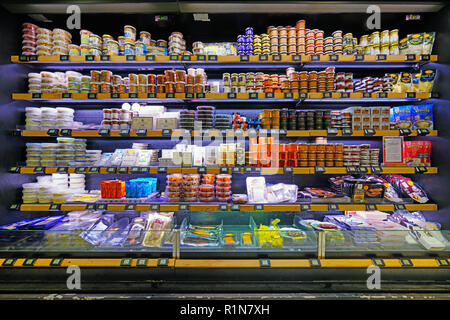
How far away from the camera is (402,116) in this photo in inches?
115

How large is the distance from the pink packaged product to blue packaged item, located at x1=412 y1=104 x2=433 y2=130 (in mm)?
643

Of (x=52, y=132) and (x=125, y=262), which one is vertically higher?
(x=52, y=132)

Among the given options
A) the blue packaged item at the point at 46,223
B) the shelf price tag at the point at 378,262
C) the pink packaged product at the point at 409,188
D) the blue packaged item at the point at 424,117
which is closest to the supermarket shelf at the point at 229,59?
the blue packaged item at the point at 424,117

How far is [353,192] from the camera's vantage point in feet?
8.71

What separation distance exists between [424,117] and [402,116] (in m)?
0.22

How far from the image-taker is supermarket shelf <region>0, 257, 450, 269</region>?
1878mm

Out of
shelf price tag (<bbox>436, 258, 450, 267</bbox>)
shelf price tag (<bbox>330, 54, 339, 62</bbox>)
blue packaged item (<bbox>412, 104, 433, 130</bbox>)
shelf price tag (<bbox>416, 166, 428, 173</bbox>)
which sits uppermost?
shelf price tag (<bbox>330, 54, 339, 62</bbox>)

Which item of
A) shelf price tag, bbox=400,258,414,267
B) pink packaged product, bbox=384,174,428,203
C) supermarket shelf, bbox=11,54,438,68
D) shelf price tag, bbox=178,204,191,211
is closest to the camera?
shelf price tag, bbox=400,258,414,267

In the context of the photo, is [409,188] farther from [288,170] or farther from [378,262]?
[288,170]

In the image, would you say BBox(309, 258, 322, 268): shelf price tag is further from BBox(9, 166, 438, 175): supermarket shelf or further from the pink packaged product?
the pink packaged product

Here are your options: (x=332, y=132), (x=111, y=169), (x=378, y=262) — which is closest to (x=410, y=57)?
(x=332, y=132)

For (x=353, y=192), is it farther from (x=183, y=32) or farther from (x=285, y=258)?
(x=183, y=32)

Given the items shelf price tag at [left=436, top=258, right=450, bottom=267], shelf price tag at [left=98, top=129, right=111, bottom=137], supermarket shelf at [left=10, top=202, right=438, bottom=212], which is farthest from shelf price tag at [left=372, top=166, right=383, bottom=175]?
shelf price tag at [left=98, top=129, right=111, bottom=137]

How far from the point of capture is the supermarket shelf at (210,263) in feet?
6.16
